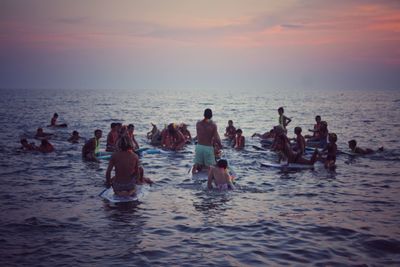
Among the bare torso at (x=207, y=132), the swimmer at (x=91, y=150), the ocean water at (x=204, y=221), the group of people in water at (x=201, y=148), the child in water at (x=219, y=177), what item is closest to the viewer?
the ocean water at (x=204, y=221)

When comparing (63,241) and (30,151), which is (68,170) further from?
(63,241)

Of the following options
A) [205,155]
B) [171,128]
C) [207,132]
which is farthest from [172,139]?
[207,132]

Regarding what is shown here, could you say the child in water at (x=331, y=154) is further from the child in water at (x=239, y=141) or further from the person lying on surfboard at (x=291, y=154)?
the child in water at (x=239, y=141)

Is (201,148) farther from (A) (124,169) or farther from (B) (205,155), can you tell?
(A) (124,169)

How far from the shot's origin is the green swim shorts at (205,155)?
14188mm

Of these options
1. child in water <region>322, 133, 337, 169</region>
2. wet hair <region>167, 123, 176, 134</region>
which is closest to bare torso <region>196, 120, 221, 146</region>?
child in water <region>322, 133, 337, 169</region>

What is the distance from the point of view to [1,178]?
15172 millimetres

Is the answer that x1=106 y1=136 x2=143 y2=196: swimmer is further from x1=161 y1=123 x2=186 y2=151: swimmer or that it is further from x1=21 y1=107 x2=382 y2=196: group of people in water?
x1=161 y1=123 x2=186 y2=151: swimmer

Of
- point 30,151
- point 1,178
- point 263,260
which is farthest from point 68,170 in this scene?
point 263,260

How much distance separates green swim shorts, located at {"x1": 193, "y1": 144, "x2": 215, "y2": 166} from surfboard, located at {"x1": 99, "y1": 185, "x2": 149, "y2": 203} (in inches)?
97.0

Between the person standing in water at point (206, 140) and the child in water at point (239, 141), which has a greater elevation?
the person standing in water at point (206, 140)

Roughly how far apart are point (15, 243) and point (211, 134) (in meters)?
7.45

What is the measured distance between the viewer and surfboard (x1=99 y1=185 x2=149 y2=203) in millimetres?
11297

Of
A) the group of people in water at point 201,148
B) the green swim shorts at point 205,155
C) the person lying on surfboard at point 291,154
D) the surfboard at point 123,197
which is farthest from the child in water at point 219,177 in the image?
the person lying on surfboard at point 291,154
